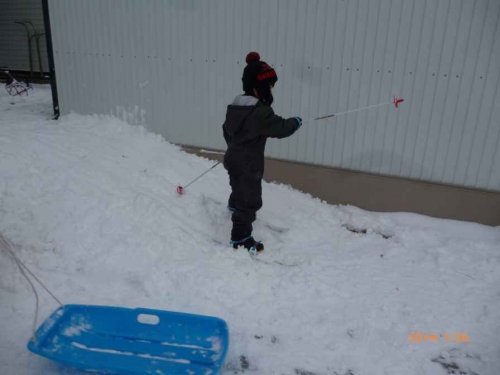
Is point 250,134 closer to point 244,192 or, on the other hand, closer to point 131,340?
point 244,192

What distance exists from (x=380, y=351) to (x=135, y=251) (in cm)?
222

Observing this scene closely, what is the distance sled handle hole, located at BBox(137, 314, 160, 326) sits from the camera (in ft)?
9.79

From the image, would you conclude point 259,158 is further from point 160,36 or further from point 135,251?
point 160,36

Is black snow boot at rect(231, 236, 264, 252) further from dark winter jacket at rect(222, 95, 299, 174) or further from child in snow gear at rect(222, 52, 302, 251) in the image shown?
dark winter jacket at rect(222, 95, 299, 174)

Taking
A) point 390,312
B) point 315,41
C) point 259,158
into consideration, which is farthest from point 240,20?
point 390,312

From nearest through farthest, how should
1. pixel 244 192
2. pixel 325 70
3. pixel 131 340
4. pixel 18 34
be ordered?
A: pixel 131 340 < pixel 244 192 < pixel 325 70 < pixel 18 34

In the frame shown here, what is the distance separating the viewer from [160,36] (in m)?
5.57

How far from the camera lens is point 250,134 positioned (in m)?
3.92

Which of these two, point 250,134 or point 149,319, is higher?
point 250,134

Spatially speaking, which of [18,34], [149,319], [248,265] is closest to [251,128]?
[248,265]

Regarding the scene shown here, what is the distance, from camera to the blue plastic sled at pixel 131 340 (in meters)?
2.64

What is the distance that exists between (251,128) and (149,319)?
1.84 m

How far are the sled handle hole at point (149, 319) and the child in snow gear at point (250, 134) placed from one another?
130 centimetres

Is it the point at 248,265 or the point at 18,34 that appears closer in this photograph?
the point at 248,265
